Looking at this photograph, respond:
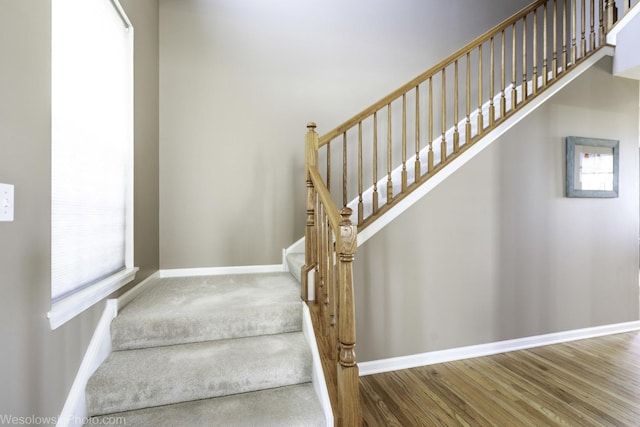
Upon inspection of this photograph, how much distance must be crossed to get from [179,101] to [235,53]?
28.2 inches

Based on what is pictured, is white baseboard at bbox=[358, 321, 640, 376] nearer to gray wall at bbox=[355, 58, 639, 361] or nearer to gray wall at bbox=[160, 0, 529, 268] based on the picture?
gray wall at bbox=[355, 58, 639, 361]

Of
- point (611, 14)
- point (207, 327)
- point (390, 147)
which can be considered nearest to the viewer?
point (207, 327)

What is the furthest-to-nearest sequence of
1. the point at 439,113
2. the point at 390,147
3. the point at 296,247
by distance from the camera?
the point at 439,113
the point at 296,247
the point at 390,147

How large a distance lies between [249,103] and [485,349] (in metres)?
3.07

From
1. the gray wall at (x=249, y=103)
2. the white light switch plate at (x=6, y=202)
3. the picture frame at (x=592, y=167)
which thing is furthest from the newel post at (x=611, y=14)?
the white light switch plate at (x=6, y=202)

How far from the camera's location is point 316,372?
153 cm

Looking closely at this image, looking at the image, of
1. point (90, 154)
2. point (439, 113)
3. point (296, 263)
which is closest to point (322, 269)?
point (296, 263)

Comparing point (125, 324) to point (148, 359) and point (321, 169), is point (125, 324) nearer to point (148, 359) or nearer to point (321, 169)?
point (148, 359)

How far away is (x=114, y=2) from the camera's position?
1719 millimetres

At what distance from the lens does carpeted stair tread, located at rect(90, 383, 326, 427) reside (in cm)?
130

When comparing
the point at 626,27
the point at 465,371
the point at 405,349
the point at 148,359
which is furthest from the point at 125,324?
the point at 626,27

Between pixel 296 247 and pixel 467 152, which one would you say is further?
pixel 296 247

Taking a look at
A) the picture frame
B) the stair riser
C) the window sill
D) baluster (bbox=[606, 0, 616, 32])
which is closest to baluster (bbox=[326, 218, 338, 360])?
the stair riser

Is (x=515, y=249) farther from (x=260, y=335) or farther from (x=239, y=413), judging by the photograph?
Result: (x=239, y=413)
